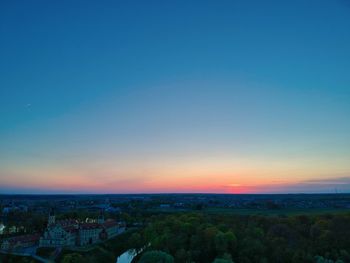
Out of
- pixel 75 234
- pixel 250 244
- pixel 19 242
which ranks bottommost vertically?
pixel 19 242

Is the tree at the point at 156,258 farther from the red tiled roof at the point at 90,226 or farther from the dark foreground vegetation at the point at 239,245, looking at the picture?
the red tiled roof at the point at 90,226

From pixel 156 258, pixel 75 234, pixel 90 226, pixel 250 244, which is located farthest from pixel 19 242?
pixel 250 244

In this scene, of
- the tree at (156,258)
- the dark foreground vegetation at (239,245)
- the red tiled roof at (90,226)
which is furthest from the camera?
the red tiled roof at (90,226)

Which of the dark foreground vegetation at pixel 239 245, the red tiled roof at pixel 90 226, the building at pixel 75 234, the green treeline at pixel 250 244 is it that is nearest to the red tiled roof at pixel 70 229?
the building at pixel 75 234

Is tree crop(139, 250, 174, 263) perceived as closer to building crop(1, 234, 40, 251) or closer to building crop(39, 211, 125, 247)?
building crop(39, 211, 125, 247)

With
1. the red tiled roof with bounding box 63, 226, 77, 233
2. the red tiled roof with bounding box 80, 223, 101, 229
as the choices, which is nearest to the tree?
the red tiled roof with bounding box 63, 226, 77, 233

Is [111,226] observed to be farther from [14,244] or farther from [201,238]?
[201,238]

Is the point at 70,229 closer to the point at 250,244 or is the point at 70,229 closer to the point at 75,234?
the point at 75,234

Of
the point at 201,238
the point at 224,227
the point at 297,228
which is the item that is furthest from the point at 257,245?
the point at 297,228

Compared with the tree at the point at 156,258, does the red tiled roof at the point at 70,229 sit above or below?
above

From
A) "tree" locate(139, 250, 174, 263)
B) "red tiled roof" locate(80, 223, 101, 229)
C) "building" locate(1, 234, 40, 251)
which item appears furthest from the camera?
"red tiled roof" locate(80, 223, 101, 229)

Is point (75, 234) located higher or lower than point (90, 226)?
lower

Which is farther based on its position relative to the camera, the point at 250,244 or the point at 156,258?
the point at 250,244
